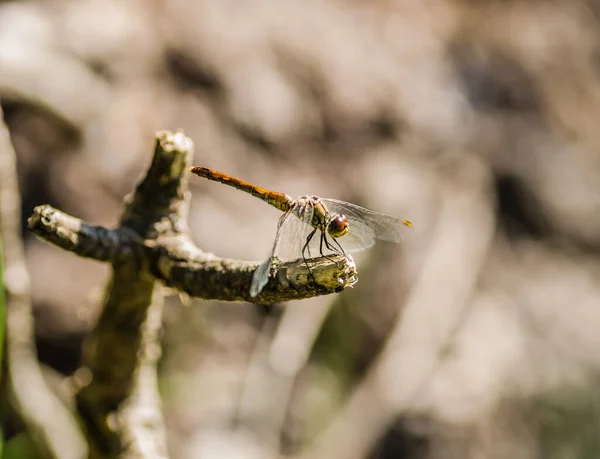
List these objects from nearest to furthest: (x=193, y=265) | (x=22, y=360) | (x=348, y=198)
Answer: (x=193, y=265), (x=22, y=360), (x=348, y=198)

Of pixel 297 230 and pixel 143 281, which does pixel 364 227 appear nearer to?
pixel 297 230

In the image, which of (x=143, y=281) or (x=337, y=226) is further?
(x=337, y=226)

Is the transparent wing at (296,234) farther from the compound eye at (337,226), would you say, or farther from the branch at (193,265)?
the branch at (193,265)

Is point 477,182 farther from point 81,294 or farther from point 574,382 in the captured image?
point 81,294

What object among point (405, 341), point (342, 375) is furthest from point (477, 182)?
point (342, 375)

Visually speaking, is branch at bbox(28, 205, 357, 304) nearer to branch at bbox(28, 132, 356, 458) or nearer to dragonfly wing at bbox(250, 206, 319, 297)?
branch at bbox(28, 132, 356, 458)

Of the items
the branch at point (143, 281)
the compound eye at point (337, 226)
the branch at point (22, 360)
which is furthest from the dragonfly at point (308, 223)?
the branch at point (22, 360)

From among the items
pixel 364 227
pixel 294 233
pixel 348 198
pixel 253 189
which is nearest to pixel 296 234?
pixel 294 233

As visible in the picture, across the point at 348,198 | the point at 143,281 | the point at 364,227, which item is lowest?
the point at 143,281
